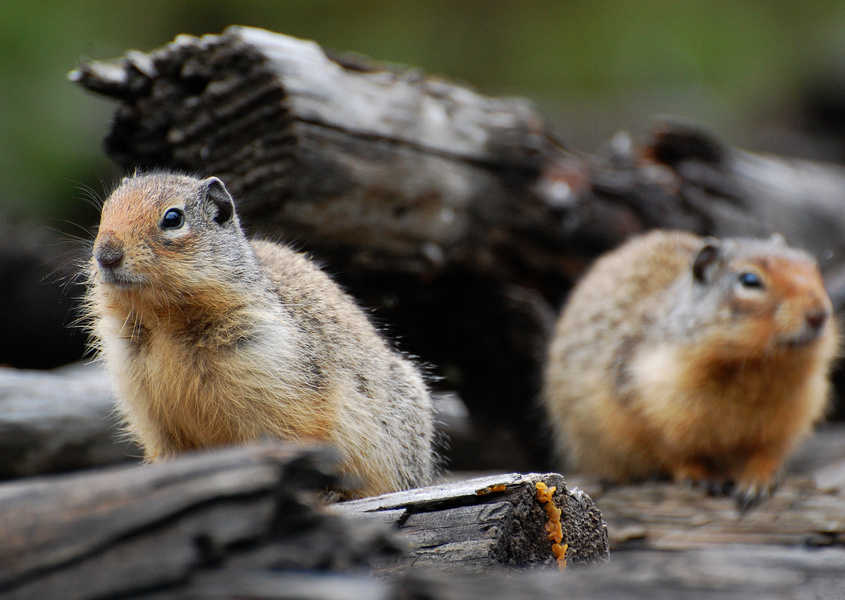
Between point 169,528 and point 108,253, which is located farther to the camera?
point 108,253

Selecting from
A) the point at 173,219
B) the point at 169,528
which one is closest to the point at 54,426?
the point at 173,219

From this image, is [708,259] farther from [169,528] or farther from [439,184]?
[169,528]

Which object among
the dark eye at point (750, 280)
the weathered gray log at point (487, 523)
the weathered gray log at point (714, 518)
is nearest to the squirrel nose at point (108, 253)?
the weathered gray log at point (487, 523)

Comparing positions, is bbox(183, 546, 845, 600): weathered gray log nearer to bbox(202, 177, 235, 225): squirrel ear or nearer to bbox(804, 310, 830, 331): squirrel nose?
bbox(202, 177, 235, 225): squirrel ear

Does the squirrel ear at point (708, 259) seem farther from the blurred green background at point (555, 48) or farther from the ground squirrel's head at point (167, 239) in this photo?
the blurred green background at point (555, 48)

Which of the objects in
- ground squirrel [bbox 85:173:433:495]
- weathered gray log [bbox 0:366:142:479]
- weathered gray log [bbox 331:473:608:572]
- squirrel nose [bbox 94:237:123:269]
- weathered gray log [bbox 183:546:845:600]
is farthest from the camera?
weathered gray log [bbox 0:366:142:479]

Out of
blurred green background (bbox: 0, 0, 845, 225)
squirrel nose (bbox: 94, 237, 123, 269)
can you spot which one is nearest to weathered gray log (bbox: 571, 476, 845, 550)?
squirrel nose (bbox: 94, 237, 123, 269)
